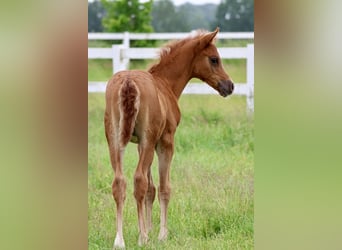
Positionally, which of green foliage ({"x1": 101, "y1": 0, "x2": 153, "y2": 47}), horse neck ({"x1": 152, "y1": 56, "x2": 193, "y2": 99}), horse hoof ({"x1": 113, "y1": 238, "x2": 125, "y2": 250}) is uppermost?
green foliage ({"x1": 101, "y1": 0, "x2": 153, "y2": 47})

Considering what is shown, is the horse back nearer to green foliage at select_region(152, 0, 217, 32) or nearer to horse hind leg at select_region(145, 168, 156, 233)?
horse hind leg at select_region(145, 168, 156, 233)

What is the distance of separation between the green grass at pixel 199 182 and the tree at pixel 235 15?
19.8ft

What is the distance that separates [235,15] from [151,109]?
9871 mm

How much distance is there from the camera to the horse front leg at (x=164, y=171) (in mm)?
2016

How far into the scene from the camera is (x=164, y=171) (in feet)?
6.82

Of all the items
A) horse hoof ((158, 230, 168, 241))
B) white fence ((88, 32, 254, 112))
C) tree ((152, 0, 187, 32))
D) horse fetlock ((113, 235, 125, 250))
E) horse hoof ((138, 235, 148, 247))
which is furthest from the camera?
tree ((152, 0, 187, 32))

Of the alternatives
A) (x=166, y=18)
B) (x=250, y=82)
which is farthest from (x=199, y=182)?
(x=166, y=18)

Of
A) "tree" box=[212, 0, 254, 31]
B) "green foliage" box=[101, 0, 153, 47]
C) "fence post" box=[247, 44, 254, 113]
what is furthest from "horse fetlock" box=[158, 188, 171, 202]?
"tree" box=[212, 0, 254, 31]

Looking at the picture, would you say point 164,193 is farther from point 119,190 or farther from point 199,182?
point 199,182

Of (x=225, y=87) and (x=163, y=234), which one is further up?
(x=225, y=87)

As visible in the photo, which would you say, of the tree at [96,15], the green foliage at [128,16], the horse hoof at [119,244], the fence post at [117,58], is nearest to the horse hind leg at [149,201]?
the horse hoof at [119,244]

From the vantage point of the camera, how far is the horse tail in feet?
5.70
